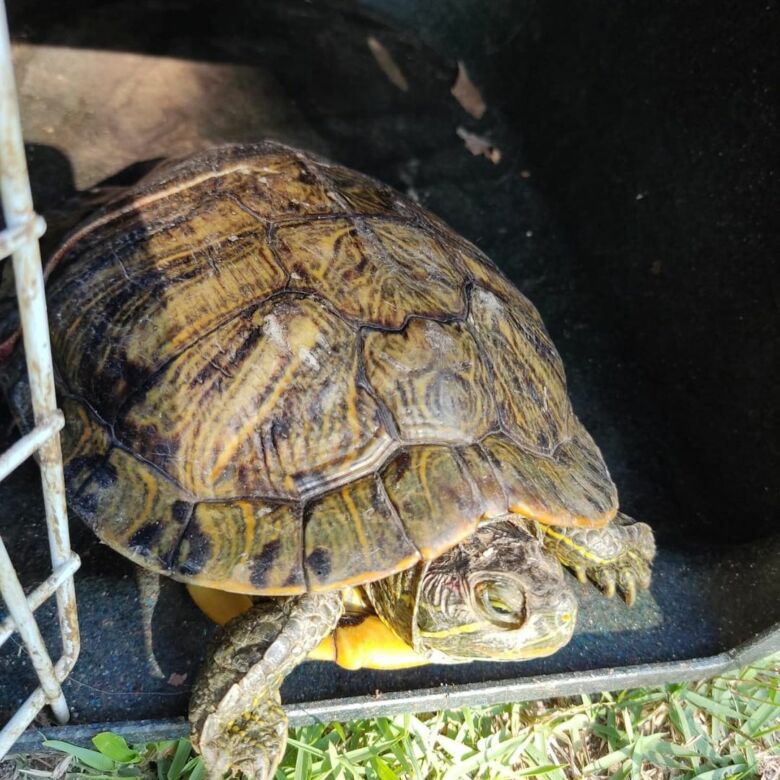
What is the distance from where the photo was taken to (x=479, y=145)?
3732 millimetres

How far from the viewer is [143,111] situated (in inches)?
135

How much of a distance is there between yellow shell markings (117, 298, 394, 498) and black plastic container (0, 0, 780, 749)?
0.52 m

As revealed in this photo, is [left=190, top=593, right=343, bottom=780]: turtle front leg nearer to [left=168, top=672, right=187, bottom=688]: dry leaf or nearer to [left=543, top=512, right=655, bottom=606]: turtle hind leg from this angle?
[left=168, top=672, right=187, bottom=688]: dry leaf

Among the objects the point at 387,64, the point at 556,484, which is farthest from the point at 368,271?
the point at 387,64

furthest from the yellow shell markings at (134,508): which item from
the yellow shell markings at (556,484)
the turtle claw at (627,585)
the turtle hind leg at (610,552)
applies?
the turtle claw at (627,585)

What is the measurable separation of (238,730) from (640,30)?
2867 millimetres

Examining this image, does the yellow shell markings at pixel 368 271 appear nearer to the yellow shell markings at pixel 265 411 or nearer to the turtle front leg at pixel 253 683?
the yellow shell markings at pixel 265 411

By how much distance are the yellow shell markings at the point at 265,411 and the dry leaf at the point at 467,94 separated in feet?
8.49

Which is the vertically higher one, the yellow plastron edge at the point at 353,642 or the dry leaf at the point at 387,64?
the dry leaf at the point at 387,64

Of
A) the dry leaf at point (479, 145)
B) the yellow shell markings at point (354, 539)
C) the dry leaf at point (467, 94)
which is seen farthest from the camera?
the dry leaf at point (467, 94)

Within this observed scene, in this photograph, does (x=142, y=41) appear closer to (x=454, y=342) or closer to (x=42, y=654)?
(x=454, y=342)

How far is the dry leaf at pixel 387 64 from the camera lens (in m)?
3.99

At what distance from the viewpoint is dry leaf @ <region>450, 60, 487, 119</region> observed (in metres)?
3.88

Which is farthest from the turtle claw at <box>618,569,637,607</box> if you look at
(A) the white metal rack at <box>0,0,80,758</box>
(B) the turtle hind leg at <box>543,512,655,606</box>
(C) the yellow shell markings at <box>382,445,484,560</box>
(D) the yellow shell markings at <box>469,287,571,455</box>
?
(A) the white metal rack at <box>0,0,80,758</box>
